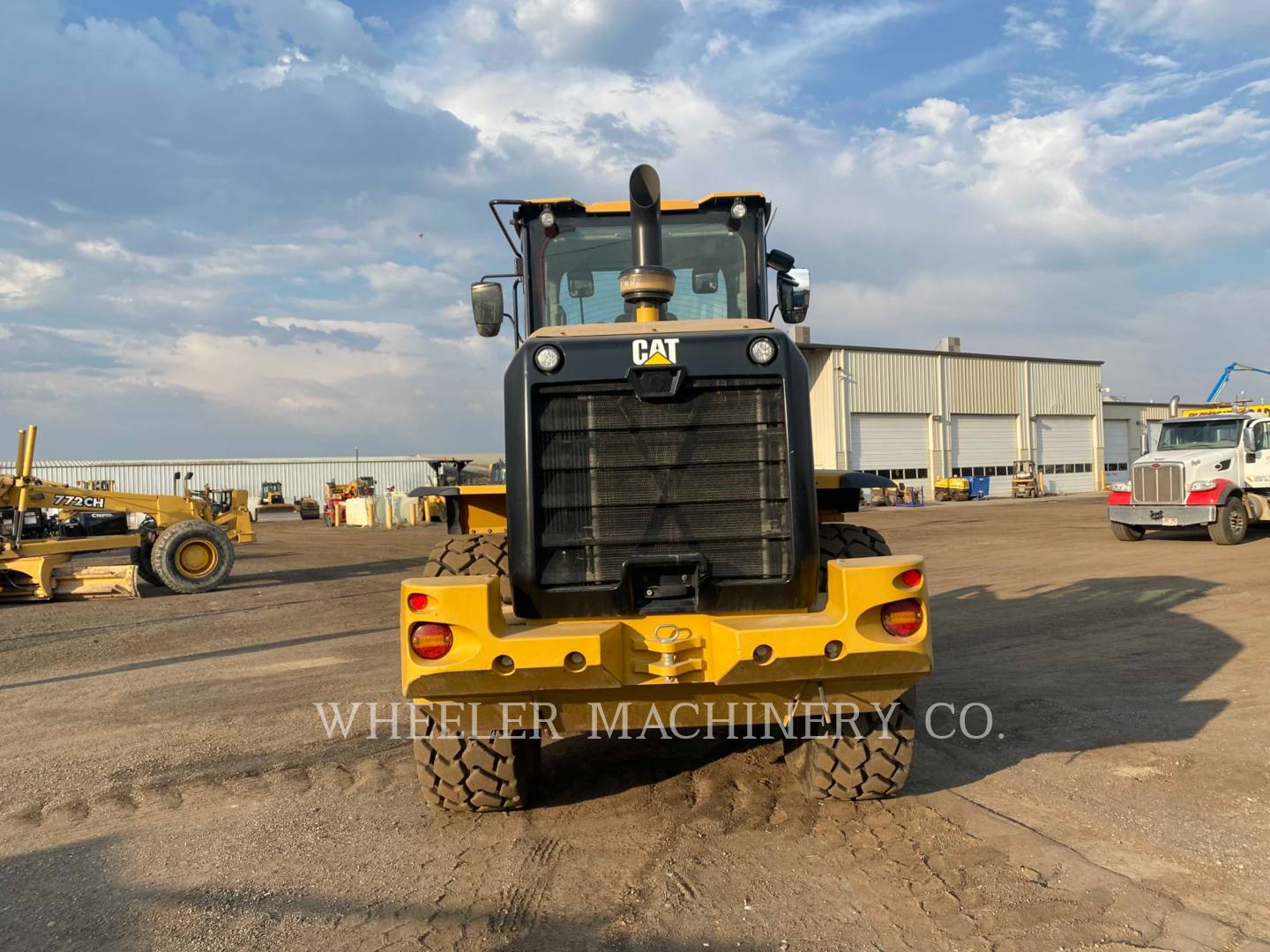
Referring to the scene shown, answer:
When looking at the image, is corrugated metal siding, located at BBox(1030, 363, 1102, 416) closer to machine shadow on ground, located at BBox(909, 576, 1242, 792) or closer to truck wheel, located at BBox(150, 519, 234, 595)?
machine shadow on ground, located at BBox(909, 576, 1242, 792)

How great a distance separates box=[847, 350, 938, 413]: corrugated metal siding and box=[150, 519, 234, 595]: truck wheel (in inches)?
1249

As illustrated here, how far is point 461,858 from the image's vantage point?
3955 mm

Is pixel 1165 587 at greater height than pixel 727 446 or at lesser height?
lesser

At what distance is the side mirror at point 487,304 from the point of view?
18.2ft

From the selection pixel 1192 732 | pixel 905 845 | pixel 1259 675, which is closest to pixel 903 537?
pixel 1259 675

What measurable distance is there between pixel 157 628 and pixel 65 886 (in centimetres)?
831

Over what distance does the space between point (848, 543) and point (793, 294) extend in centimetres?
180

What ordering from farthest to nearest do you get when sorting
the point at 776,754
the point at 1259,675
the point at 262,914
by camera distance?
the point at 1259,675 → the point at 776,754 → the point at 262,914

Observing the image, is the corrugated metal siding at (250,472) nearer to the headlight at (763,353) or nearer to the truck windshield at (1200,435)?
the truck windshield at (1200,435)

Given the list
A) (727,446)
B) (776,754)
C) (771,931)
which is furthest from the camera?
(776,754)

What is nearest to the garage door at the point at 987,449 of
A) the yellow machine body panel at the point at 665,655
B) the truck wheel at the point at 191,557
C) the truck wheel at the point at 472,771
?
the truck wheel at the point at 191,557

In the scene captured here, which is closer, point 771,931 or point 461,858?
point 771,931

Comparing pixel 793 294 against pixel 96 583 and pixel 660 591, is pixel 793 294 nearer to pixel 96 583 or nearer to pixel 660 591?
pixel 660 591

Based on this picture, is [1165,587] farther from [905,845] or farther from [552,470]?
[552,470]
